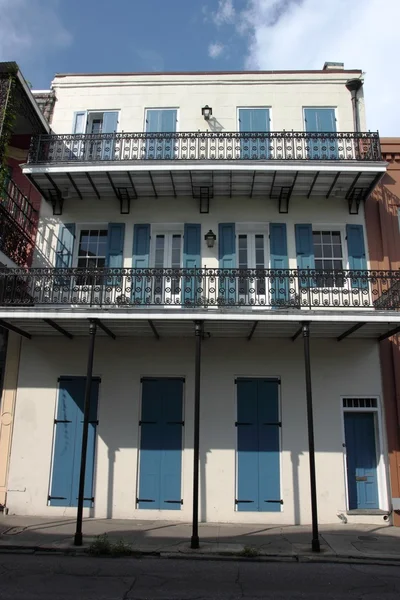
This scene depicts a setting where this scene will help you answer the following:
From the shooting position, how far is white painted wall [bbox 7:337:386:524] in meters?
9.55

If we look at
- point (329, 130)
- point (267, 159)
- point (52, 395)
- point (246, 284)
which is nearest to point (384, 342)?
point (246, 284)

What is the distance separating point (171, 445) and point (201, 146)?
7053 millimetres

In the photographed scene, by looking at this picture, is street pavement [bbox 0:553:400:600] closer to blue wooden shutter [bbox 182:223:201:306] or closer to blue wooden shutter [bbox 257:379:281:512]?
blue wooden shutter [bbox 257:379:281:512]

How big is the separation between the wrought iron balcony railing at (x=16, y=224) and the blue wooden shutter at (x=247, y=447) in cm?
587

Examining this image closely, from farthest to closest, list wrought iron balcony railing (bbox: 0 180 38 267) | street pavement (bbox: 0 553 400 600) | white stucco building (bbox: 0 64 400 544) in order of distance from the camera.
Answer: wrought iron balcony railing (bbox: 0 180 38 267) < white stucco building (bbox: 0 64 400 544) < street pavement (bbox: 0 553 400 600)

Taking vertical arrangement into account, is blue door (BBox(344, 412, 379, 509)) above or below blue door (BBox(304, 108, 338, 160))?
below

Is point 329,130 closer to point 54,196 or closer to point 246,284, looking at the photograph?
point 246,284

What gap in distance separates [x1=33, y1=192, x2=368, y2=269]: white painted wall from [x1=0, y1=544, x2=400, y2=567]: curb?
240 inches

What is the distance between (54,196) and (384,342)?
8.55m

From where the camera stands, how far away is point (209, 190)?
11125 millimetres

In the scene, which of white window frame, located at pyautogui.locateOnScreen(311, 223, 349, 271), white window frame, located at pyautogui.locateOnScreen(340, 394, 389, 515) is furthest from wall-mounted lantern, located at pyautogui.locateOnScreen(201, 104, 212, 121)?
white window frame, located at pyautogui.locateOnScreen(340, 394, 389, 515)

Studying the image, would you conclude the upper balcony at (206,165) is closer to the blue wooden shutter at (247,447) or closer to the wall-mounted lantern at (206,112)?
the wall-mounted lantern at (206,112)

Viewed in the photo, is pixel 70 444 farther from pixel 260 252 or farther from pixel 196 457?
pixel 260 252

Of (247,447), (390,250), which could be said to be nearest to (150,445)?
(247,447)
